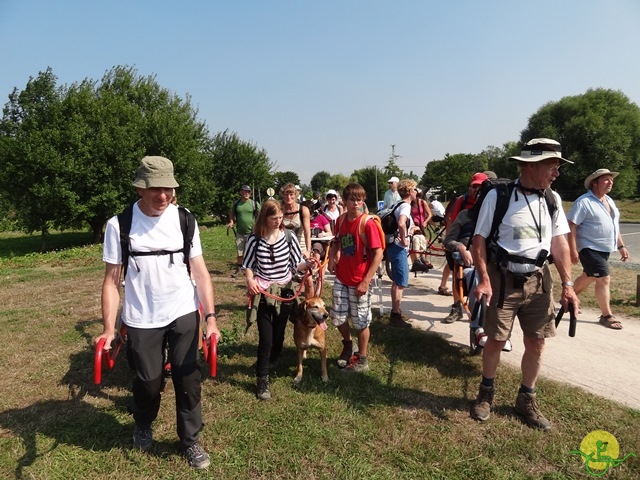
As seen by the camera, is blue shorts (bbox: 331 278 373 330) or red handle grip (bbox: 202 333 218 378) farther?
blue shorts (bbox: 331 278 373 330)

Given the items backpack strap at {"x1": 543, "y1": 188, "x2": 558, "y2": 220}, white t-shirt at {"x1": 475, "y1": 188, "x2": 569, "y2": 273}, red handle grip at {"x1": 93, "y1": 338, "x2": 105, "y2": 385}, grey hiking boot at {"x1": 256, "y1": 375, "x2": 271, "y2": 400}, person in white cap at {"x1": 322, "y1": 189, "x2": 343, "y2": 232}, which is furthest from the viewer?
person in white cap at {"x1": 322, "y1": 189, "x2": 343, "y2": 232}

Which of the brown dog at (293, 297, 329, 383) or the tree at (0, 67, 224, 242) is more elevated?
the tree at (0, 67, 224, 242)

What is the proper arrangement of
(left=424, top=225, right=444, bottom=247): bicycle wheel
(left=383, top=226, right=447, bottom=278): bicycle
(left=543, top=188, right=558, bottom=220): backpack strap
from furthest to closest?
(left=424, top=225, right=444, bottom=247): bicycle wheel, (left=383, top=226, right=447, bottom=278): bicycle, (left=543, top=188, right=558, bottom=220): backpack strap

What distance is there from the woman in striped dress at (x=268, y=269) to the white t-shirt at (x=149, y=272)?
43.0 inches

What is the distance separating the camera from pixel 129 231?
283 centimetres

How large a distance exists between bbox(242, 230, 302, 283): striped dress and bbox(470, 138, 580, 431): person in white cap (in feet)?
6.25

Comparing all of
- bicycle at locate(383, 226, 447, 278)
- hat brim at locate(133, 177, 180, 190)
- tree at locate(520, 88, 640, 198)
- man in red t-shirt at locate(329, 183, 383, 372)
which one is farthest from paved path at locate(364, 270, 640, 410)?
tree at locate(520, 88, 640, 198)

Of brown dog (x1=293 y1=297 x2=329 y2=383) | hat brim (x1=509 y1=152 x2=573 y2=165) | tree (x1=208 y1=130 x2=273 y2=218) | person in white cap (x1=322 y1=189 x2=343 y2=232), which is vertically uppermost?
tree (x1=208 y1=130 x2=273 y2=218)

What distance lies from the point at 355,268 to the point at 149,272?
2.17 m

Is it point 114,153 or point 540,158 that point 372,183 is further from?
point 540,158

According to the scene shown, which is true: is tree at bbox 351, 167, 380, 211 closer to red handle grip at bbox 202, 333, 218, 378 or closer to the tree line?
the tree line

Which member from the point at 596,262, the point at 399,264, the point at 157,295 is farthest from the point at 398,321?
the point at 157,295

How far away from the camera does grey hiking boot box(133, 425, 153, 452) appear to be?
3193 mm
